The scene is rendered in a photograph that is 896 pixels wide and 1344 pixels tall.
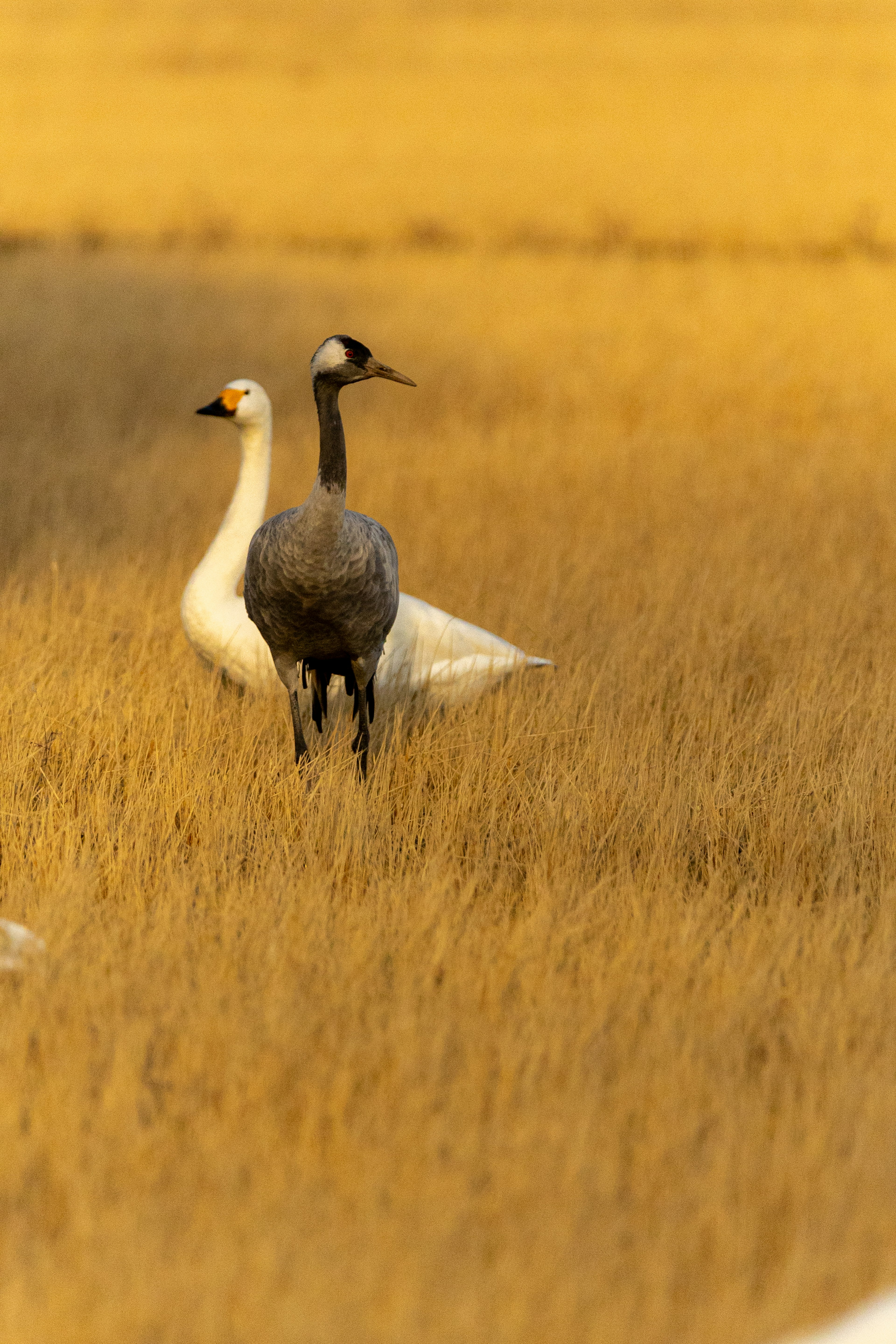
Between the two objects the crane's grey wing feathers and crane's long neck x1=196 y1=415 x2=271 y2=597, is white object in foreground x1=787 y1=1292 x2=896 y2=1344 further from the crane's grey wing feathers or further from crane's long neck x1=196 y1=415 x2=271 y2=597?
crane's long neck x1=196 y1=415 x2=271 y2=597

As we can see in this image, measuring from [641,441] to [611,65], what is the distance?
3032cm

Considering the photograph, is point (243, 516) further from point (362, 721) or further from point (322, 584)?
point (322, 584)

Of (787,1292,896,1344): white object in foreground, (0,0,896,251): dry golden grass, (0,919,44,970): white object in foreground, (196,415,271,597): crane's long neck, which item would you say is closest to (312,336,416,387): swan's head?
(196,415,271,597): crane's long neck

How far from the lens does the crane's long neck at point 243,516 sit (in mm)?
5148

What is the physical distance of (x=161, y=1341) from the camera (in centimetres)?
201

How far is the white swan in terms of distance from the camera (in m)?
5.01

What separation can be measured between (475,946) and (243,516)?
266 centimetres

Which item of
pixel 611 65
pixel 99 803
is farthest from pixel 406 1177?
pixel 611 65

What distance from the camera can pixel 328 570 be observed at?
157 inches

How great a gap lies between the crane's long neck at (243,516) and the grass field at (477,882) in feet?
1.43

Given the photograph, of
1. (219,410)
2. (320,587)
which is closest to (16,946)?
(320,587)

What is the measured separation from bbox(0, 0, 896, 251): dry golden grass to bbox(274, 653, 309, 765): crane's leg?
18.7m

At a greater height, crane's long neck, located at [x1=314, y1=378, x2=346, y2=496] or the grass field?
crane's long neck, located at [x1=314, y1=378, x2=346, y2=496]

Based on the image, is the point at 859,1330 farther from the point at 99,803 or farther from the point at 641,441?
the point at 641,441
